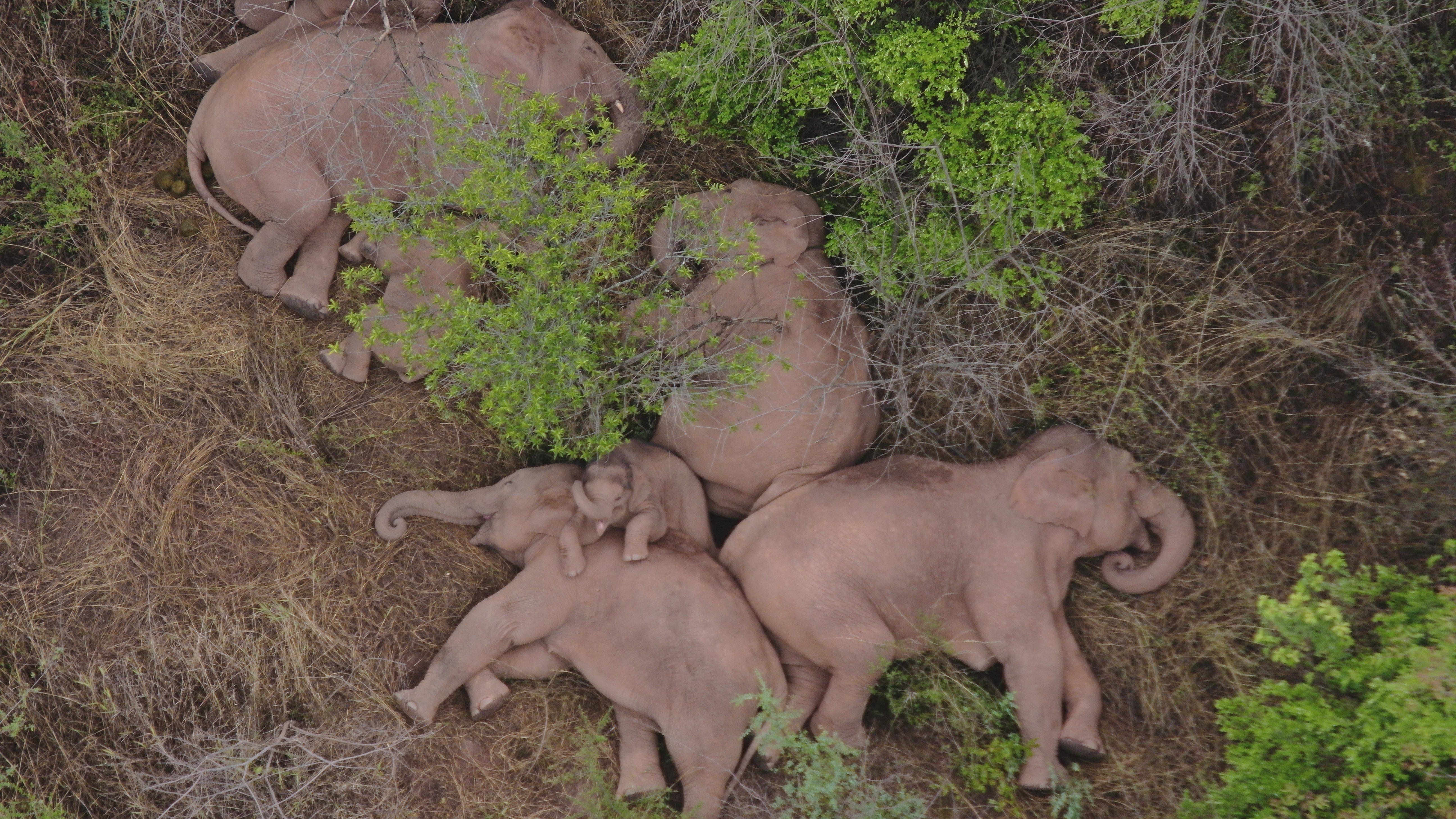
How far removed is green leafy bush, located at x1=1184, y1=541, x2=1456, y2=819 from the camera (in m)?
3.30

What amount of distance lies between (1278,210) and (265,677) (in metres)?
5.03

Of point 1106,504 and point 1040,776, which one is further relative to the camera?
point 1106,504

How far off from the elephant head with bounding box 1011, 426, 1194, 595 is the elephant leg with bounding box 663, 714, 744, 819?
5.44 ft

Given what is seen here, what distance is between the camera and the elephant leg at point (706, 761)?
4.11 meters

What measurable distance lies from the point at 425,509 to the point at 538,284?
48.3 inches

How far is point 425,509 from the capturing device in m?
4.46

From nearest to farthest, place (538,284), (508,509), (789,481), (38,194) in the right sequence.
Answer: (538,284), (508,509), (789,481), (38,194)

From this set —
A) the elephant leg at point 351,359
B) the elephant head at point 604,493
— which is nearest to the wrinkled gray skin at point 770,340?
the elephant head at point 604,493

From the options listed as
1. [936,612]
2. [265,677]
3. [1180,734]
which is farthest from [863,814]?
[265,677]

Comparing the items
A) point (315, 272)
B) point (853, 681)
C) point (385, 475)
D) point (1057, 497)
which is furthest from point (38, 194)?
point (1057, 497)

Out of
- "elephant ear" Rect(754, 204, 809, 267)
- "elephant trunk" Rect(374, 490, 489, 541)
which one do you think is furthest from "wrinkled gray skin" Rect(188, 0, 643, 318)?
"elephant trunk" Rect(374, 490, 489, 541)

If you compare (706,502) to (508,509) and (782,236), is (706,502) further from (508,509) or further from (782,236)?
(782,236)

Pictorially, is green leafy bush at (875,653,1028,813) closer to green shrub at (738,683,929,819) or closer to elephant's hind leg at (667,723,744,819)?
green shrub at (738,683,929,819)

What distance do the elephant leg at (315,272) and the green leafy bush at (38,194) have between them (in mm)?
1074
